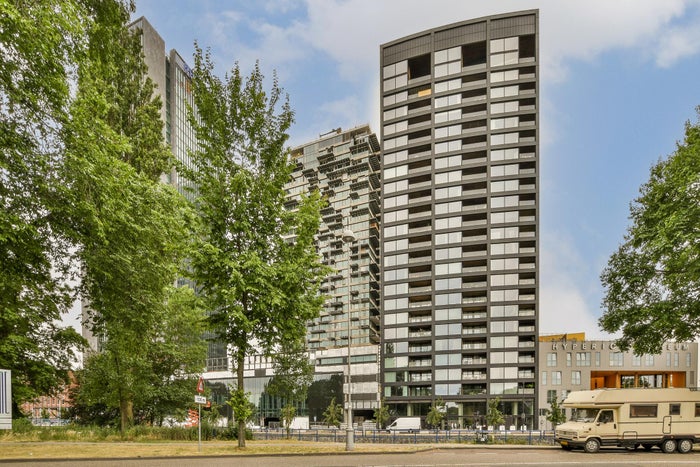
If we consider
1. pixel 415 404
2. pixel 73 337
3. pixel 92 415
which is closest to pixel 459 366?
pixel 415 404

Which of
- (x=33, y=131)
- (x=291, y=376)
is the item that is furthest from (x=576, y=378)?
(x=33, y=131)

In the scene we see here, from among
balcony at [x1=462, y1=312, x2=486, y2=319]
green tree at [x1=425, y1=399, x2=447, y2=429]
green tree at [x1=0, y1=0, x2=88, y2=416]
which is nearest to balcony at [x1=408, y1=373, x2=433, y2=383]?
green tree at [x1=425, y1=399, x2=447, y2=429]

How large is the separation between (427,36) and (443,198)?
3164 centimetres

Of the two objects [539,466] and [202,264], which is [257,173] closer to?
[202,264]

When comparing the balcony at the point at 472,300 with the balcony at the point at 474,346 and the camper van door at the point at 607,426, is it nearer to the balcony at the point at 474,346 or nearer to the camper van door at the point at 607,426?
the balcony at the point at 474,346

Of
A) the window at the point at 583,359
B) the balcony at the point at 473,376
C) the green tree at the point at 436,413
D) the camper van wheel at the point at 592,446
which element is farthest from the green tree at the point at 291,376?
the window at the point at 583,359

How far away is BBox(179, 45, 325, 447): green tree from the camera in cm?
1811

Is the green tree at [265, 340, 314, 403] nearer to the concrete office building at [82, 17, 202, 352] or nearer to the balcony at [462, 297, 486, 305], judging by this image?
the balcony at [462, 297, 486, 305]

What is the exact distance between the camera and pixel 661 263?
26.6 m

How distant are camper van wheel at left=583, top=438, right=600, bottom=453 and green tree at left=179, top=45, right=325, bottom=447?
14.0 m

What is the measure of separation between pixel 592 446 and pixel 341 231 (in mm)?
98779

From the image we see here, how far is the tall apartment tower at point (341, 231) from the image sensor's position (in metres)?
114

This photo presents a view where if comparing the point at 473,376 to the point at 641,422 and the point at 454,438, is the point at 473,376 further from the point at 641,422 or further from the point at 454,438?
the point at 641,422

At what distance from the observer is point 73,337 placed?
79.9 ft
